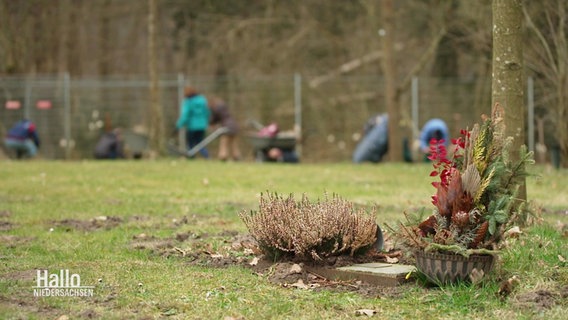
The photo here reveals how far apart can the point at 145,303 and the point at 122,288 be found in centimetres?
56

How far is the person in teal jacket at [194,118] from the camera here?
76.1 feet

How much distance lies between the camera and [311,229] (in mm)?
7371

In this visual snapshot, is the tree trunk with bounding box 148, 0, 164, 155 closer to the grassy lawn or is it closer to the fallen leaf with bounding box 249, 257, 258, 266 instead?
the grassy lawn

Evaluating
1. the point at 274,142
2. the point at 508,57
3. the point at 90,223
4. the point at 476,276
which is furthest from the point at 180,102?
the point at 476,276

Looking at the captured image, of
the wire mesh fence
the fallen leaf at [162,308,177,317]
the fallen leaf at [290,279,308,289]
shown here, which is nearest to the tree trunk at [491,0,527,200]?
the fallen leaf at [290,279,308,289]

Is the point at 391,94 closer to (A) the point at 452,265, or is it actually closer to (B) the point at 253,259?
(B) the point at 253,259

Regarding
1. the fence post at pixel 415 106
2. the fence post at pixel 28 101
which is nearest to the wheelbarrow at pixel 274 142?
the fence post at pixel 415 106

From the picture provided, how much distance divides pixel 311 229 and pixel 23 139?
17908 mm

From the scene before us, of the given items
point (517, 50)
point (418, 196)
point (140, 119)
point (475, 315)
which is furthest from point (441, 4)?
point (475, 315)

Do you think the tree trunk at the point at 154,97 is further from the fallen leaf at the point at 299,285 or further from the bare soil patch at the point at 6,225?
the fallen leaf at the point at 299,285

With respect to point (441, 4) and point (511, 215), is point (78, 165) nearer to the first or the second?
point (441, 4)

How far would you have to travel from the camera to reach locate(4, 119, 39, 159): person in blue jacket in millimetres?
23672

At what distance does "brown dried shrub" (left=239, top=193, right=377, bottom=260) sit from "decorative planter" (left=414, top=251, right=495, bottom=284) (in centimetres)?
88

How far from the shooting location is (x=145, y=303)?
20.8 ft
